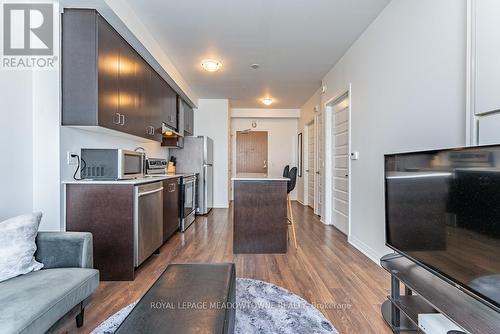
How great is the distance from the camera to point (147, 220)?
273 cm

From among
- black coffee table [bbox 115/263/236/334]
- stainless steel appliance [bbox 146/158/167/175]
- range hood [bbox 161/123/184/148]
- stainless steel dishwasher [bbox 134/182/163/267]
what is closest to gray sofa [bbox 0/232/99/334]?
black coffee table [bbox 115/263/236/334]

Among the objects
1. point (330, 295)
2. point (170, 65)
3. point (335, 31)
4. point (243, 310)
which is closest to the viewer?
point (243, 310)

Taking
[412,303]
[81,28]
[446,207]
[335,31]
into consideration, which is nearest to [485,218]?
[446,207]

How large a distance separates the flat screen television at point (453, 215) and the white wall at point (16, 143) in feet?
9.30

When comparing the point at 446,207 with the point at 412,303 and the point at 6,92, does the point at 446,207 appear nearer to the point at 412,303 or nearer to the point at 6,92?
→ the point at 412,303

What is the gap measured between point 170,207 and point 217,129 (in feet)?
10.5

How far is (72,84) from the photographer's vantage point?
7.55 feet

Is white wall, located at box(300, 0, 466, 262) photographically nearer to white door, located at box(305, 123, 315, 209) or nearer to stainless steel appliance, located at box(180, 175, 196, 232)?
stainless steel appliance, located at box(180, 175, 196, 232)

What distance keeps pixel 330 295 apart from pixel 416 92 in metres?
1.87

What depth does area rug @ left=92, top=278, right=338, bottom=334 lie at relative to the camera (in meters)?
1.71

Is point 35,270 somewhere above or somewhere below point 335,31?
below

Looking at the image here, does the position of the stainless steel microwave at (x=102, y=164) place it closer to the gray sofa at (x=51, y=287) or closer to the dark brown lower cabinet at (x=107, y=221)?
the dark brown lower cabinet at (x=107, y=221)

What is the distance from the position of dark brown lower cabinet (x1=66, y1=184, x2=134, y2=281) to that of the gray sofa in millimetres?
613

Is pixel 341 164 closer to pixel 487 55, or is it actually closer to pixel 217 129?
pixel 487 55
